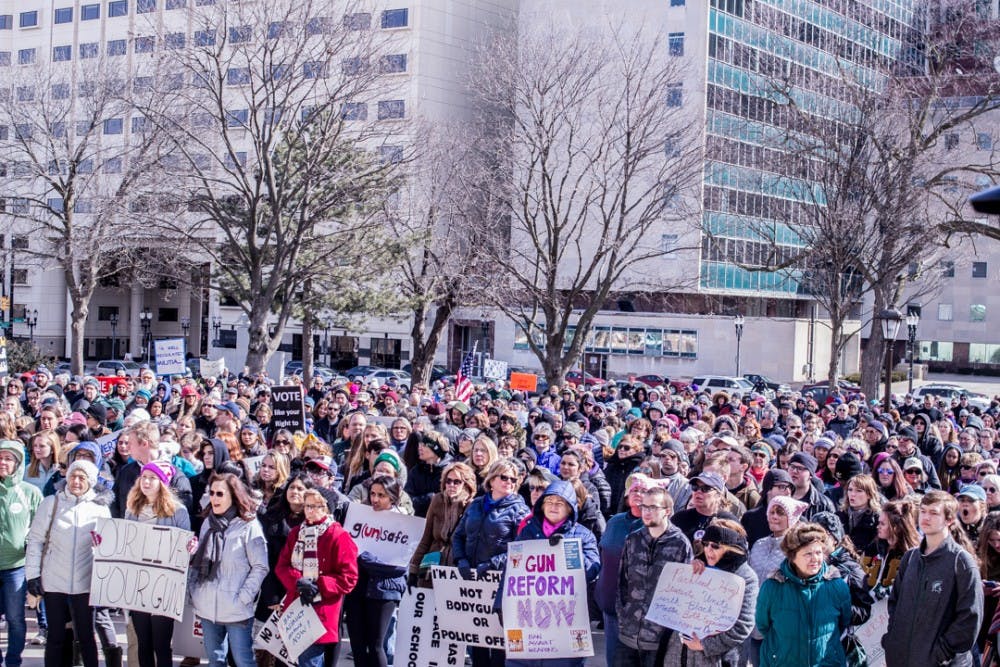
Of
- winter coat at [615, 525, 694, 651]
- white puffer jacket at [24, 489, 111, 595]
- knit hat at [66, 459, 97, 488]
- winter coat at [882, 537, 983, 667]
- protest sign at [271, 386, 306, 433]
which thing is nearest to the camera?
winter coat at [882, 537, 983, 667]

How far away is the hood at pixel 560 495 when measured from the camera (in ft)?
24.5

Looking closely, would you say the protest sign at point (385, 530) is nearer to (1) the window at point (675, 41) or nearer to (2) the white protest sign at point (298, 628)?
(2) the white protest sign at point (298, 628)

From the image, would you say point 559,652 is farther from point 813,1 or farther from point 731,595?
point 813,1

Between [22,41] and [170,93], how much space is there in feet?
175

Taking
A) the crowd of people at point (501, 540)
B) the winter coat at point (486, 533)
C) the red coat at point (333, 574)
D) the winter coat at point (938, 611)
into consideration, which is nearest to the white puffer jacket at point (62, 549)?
the crowd of people at point (501, 540)

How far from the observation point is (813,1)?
2007 inches

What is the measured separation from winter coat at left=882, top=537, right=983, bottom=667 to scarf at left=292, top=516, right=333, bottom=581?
146 inches

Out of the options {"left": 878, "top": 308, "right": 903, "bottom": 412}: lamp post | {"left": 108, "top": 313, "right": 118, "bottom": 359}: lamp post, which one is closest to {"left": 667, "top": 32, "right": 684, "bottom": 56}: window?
{"left": 878, "top": 308, "right": 903, "bottom": 412}: lamp post

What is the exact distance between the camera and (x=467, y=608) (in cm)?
792

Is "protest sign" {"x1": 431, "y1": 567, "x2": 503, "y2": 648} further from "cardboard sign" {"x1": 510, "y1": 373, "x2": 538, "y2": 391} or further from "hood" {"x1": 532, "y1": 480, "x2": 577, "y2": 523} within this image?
"cardboard sign" {"x1": 510, "y1": 373, "x2": 538, "y2": 391}

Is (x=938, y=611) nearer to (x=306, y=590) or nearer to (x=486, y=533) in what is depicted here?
(x=486, y=533)

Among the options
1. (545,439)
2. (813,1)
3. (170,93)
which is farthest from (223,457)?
(813,1)

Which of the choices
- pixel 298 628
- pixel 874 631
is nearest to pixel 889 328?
pixel 874 631

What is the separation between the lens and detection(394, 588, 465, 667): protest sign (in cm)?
806
